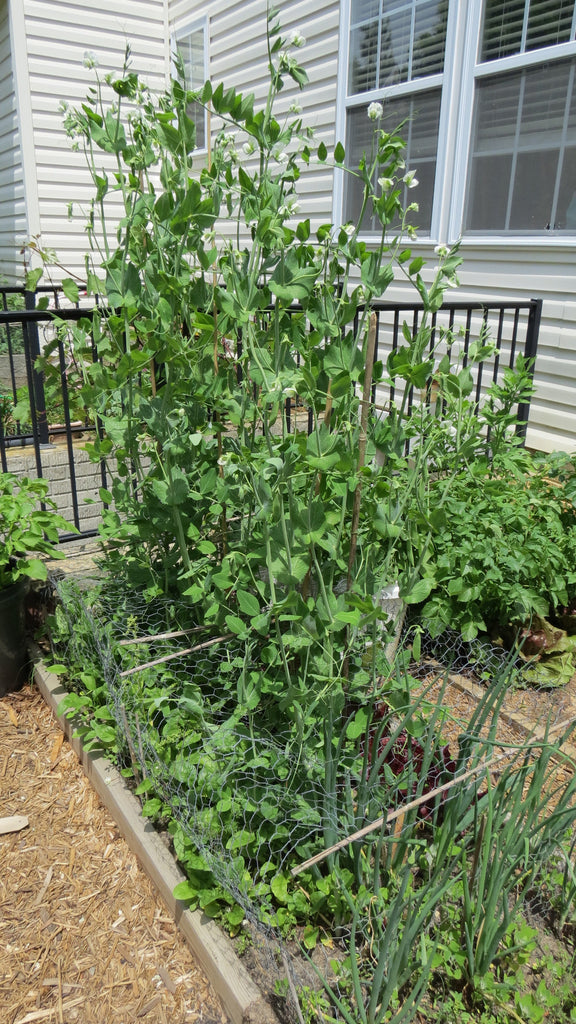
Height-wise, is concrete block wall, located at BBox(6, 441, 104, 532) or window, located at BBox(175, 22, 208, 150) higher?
window, located at BBox(175, 22, 208, 150)

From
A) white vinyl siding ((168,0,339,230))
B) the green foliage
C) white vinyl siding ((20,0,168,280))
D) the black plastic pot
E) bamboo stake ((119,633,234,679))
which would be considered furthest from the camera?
white vinyl siding ((20,0,168,280))

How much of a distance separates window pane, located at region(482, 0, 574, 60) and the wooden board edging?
395 cm

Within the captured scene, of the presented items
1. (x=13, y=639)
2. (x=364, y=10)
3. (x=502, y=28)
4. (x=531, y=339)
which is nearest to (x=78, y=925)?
(x=13, y=639)

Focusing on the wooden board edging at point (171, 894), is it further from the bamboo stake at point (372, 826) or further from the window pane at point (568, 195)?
the window pane at point (568, 195)

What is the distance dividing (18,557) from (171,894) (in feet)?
4.28

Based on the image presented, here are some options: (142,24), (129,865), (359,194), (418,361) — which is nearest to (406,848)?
(129,865)

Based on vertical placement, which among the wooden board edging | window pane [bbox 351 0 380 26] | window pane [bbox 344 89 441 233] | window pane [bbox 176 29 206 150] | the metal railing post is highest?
window pane [bbox 176 29 206 150]

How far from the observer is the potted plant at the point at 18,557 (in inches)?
90.7

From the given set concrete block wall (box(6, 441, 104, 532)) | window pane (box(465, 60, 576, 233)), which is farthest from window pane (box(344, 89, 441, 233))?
concrete block wall (box(6, 441, 104, 532))

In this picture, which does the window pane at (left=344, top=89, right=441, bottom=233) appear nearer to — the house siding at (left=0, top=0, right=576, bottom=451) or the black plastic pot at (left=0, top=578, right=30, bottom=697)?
the house siding at (left=0, top=0, right=576, bottom=451)

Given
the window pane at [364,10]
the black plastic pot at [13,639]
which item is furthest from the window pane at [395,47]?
the black plastic pot at [13,639]

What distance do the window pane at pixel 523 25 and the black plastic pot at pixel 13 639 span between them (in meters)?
3.72

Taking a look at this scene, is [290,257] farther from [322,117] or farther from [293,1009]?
[322,117]

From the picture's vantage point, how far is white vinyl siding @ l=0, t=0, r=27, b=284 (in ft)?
21.7
